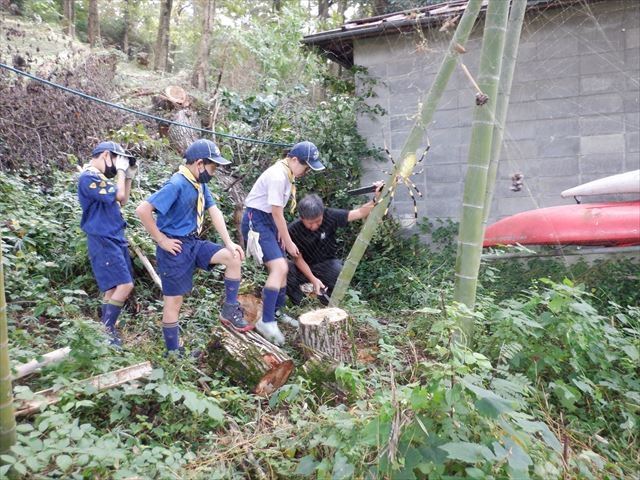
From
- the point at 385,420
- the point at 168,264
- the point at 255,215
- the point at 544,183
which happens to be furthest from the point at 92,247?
the point at 544,183

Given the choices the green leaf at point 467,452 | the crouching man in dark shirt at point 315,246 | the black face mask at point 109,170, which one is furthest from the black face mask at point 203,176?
the green leaf at point 467,452

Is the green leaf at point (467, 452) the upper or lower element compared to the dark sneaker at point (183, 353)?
upper

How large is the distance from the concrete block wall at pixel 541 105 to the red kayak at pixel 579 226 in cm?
101

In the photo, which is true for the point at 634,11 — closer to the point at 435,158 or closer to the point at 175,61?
the point at 435,158

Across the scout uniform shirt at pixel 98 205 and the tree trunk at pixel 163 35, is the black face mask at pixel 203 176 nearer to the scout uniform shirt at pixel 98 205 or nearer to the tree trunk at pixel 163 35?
the scout uniform shirt at pixel 98 205

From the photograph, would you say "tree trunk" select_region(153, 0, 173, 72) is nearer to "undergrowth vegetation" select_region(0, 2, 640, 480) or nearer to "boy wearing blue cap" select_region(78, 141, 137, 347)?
"undergrowth vegetation" select_region(0, 2, 640, 480)

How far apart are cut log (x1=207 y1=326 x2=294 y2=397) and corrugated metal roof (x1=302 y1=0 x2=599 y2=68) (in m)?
4.40

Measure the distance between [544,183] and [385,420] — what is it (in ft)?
16.5

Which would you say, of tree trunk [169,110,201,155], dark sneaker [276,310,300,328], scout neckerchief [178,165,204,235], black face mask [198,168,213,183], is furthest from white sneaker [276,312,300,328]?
tree trunk [169,110,201,155]

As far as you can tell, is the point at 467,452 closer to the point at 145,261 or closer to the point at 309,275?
the point at 309,275

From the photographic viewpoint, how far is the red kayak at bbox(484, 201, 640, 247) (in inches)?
202

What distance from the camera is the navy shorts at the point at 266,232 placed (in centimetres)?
449

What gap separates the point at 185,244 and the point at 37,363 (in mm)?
1327

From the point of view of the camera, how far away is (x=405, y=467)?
7.43 feet
